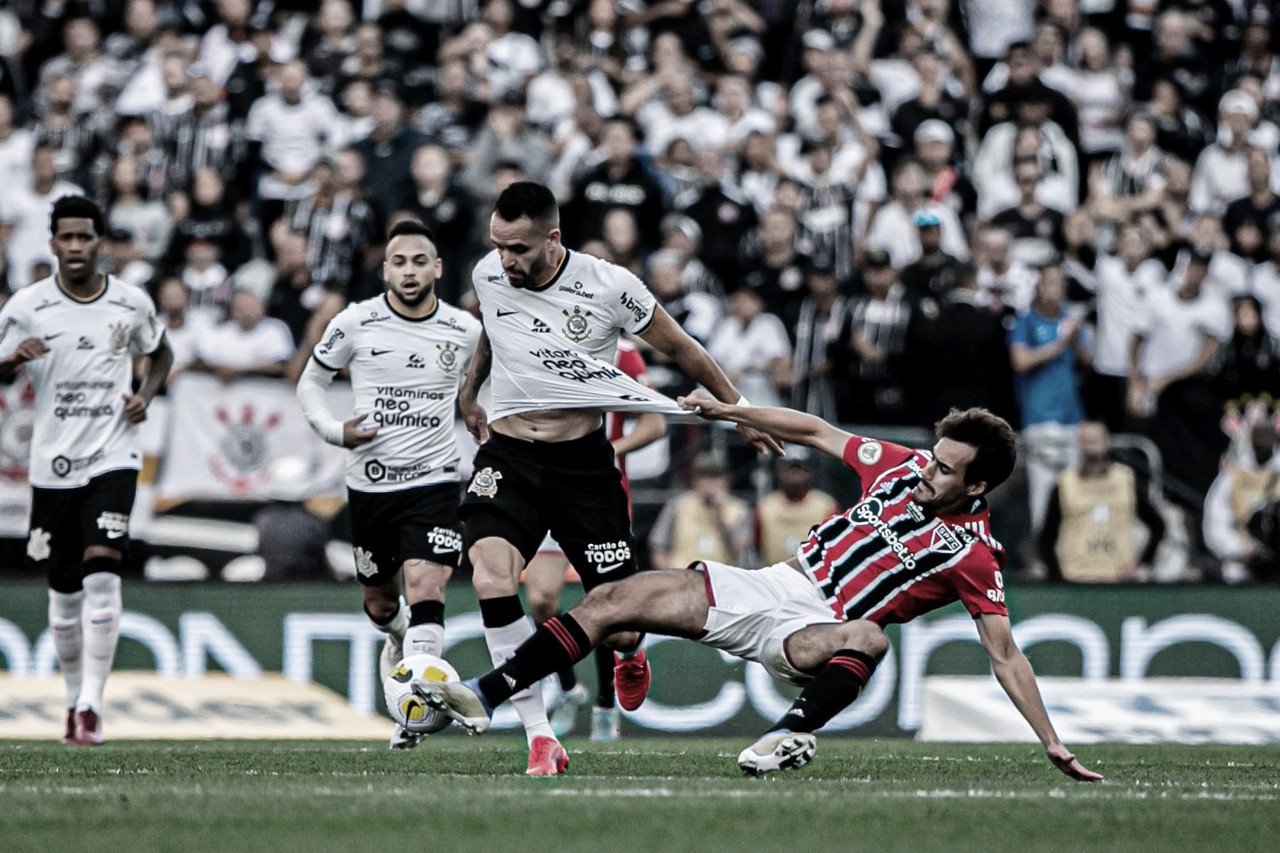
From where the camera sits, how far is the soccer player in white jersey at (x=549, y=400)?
933cm

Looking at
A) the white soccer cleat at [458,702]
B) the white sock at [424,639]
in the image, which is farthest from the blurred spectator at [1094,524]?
the white soccer cleat at [458,702]

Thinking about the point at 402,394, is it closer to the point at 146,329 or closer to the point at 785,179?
the point at 146,329

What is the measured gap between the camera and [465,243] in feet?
58.9

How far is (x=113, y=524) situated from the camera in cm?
1170

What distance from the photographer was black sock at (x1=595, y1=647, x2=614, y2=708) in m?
12.5

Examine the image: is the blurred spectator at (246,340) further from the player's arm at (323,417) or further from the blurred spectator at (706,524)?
the player's arm at (323,417)

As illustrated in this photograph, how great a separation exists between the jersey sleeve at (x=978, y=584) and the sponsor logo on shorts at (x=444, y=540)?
319cm

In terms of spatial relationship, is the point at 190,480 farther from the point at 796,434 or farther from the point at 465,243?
the point at 796,434

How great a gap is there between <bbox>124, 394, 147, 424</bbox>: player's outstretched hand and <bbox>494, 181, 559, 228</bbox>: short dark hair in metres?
3.72

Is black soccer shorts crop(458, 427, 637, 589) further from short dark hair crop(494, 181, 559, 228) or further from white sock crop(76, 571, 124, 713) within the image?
white sock crop(76, 571, 124, 713)

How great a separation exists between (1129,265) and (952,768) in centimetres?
886

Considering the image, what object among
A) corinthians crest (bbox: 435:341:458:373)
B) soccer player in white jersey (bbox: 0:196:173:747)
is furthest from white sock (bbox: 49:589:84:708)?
corinthians crest (bbox: 435:341:458:373)

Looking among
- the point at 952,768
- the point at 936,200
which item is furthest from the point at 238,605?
the point at 936,200

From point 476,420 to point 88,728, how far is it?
11.1 ft
